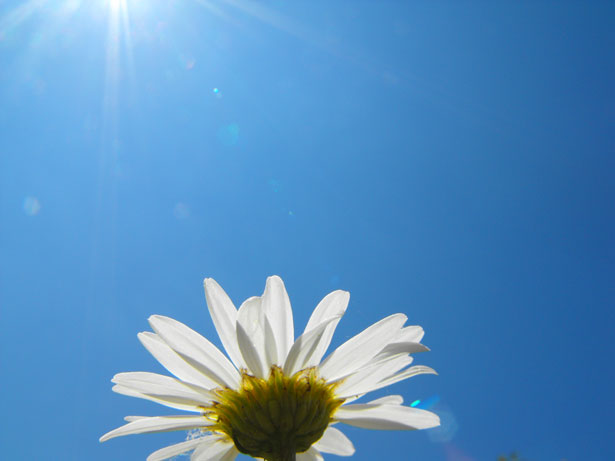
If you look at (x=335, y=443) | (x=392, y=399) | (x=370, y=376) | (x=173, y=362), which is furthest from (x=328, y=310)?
(x=173, y=362)

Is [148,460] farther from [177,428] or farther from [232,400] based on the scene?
[232,400]

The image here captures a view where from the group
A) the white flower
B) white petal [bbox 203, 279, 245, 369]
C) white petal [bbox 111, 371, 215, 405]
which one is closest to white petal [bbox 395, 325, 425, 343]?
the white flower

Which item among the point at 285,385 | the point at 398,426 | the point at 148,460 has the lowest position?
the point at 398,426

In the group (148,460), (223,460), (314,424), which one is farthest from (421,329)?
(148,460)

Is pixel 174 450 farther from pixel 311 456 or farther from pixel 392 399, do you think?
pixel 392 399

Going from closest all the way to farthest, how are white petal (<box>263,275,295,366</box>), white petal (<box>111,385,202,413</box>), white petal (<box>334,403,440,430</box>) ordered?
white petal (<box>334,403,440,430</box>)
white petal (<box>111,385,202,413</box>)
white petal (<box>263,275,295,366</box>)

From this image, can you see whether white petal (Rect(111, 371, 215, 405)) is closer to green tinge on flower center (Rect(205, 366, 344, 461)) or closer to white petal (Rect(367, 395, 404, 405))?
green tinge on flower center (Rect(205, 366, 344, 461))
